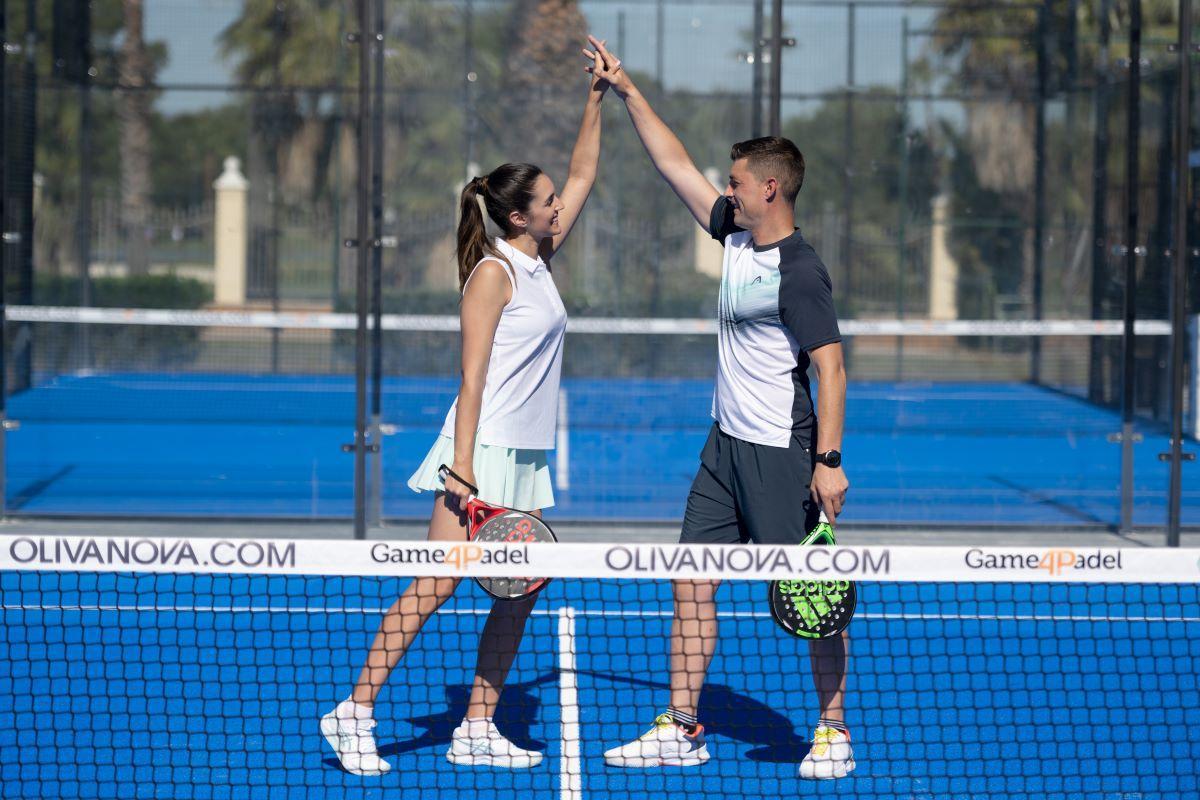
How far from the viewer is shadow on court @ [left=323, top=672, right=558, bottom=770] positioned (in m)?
4.80

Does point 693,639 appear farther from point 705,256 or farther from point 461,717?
point 705,256

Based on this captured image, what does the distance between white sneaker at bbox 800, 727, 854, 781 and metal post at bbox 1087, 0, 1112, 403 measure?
21.1ft

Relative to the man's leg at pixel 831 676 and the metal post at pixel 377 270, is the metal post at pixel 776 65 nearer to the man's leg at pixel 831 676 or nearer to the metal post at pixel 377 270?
the metal post at pixel 377 270

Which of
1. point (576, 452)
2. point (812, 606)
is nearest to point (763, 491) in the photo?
point (812, 606)

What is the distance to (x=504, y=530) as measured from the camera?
14.5ft

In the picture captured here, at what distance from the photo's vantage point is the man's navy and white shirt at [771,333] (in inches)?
176

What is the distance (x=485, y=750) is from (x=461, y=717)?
1.69 ft

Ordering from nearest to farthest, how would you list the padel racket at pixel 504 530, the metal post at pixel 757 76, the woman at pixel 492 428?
the padel racket at pixel 504 530 → the woman at pixel 492 428 → the metal post at pixel 757 76

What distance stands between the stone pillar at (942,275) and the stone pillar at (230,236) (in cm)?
626

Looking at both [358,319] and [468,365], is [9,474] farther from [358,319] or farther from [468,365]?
A: [468,365]

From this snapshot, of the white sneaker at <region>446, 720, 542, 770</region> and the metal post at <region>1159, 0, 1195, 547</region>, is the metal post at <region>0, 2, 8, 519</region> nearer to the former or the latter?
the white sneaker at <region>446, 720, 542, 770</region>

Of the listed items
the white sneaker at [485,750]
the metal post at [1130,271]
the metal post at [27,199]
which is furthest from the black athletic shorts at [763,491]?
the metal post at [27,199]

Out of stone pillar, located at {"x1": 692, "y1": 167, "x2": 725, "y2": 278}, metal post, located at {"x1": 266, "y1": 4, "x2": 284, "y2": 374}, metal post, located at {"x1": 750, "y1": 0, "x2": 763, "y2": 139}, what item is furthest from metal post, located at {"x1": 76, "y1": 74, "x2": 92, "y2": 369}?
metal post, located at {"x1": 750, "y1": 0, "x2": 763, "y2": 139}

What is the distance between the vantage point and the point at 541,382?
4707mm
